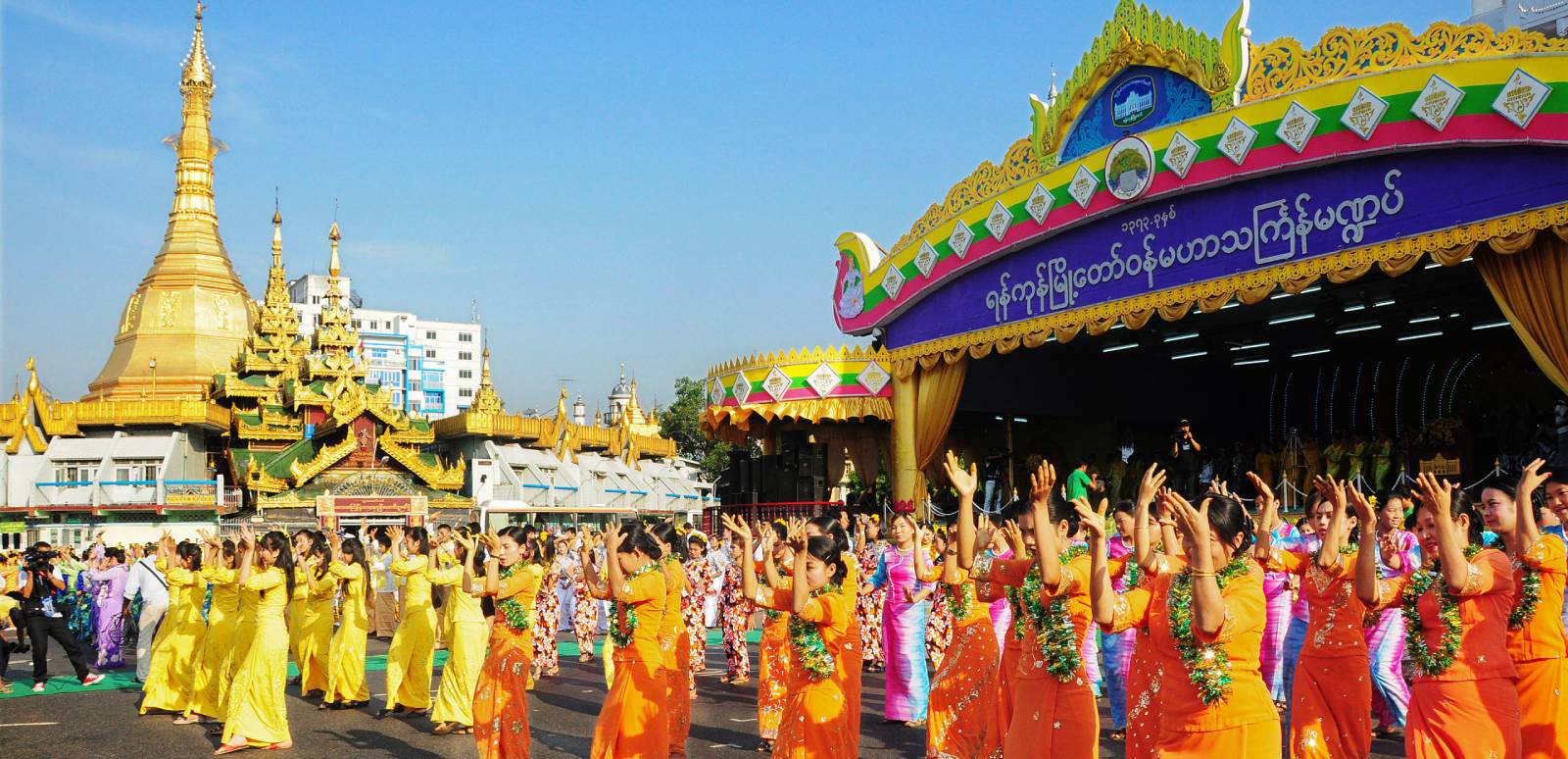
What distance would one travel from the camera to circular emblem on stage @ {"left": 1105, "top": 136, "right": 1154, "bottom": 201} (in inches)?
583

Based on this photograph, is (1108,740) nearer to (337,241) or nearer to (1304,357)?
(1304,357)

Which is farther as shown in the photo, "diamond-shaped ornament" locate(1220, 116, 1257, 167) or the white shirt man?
"diamond-shaped ornament" locate(1220, 116, 1257, 167)

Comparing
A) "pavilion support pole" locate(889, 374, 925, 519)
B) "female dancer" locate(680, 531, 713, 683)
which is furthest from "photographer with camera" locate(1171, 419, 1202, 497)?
"female dancer" locate(680, 531, 713, 683)

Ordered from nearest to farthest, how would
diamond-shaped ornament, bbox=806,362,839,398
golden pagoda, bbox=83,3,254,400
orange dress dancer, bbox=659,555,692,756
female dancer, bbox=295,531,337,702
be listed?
orange dress dancer, bbox=659,555,692,756, female dancer, bbox=295,531,337,702, diamond-shaped ornament, bbox=806,362,839,398, golden pagoda, bbox=83,3,254,400

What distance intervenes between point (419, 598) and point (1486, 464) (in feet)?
47.7

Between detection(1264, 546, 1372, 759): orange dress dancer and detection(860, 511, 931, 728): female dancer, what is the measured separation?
346 cm

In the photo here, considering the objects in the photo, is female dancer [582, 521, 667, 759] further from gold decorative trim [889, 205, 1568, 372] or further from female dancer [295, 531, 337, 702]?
gold decorative trim [889, 205, 1568, 372]

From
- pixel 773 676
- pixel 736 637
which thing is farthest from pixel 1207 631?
pixel 736 637

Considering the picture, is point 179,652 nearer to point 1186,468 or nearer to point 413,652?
point 413,652

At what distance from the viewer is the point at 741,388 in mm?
22250

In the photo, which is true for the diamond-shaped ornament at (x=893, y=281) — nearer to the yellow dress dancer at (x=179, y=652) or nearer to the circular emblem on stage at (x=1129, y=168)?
the circular emblem on stage at (x=1129, y=168)

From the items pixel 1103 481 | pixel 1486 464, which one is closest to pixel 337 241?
pixel 1103 481

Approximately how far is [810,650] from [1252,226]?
9.65 meters

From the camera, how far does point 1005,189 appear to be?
16.9 metres
